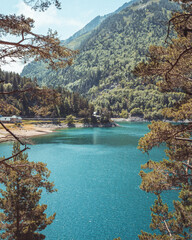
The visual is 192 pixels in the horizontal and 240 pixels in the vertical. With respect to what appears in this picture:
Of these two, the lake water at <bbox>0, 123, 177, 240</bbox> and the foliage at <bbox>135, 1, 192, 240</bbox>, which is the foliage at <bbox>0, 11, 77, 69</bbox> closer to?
the foliage at <bbox>135, 1, 192, 240</bbox>

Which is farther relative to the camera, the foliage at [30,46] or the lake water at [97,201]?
the lake water at [97,201]

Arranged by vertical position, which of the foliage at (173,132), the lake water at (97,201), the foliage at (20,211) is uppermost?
the foliage at (173,132)

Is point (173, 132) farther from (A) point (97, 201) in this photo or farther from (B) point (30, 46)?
(A) point (97, 201)

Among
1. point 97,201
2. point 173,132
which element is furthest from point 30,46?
point 97,201

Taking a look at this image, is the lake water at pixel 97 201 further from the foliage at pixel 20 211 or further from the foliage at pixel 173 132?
the foliage at pixel 173 132

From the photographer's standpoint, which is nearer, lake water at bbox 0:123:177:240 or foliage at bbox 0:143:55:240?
foliage at bbox 0:143:55:240

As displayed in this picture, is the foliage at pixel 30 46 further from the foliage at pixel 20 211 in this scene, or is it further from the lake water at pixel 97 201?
the lake water at pixel 97 201

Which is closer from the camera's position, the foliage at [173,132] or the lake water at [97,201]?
the foliage at [173,132]

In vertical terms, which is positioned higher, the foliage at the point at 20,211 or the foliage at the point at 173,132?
the foliage at the point at 173,132

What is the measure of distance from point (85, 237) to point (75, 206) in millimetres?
5815

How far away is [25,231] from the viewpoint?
1283 cm

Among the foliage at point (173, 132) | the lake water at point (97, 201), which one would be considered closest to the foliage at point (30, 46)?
the foliage at point (173, 132)

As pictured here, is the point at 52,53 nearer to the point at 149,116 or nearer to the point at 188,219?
the point at 188,219

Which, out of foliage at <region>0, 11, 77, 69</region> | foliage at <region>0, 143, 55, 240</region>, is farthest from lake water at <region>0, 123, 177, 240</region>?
foliage at <region>0, 11, 77, 69</region>
